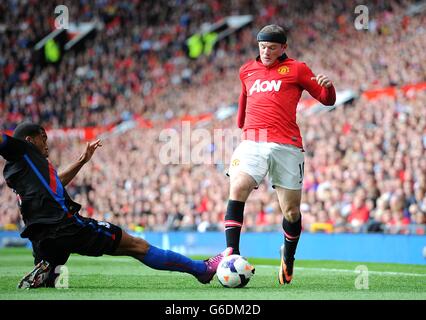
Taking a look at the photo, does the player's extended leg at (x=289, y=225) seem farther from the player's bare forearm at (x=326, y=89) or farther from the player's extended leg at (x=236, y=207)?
the player's bare forearm at (x=326, y=89)

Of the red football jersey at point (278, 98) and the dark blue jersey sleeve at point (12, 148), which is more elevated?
the red football jersey at point (278, 98)

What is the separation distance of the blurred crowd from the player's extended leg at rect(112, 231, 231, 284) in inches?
272

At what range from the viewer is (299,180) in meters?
8.58

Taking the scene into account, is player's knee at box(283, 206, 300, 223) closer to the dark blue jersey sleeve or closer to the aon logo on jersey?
the aon logo on jersey

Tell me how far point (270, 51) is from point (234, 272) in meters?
2.16

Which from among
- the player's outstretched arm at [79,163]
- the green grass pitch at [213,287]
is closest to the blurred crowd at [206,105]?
the green grass pitch at [213,287]

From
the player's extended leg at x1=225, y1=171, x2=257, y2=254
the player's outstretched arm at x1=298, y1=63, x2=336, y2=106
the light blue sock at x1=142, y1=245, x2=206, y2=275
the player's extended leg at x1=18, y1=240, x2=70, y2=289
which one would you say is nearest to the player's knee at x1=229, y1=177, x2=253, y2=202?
the player's extended leg at x1=225, y1=171, x2=257, y2=254

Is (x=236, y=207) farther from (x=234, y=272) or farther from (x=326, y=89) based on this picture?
(x=326, y=89)

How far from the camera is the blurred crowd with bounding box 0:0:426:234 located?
16.6 meters

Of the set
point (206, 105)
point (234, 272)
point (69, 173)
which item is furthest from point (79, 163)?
point (206, 105)

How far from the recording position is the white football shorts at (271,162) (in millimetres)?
8312

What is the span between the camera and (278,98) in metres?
8.55

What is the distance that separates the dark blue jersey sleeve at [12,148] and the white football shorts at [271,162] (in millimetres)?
1960
